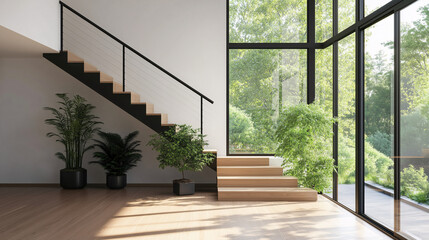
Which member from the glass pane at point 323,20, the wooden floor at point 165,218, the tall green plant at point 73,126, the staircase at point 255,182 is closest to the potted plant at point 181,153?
the wooden floor at point 165,218

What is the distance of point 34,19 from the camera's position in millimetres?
5781

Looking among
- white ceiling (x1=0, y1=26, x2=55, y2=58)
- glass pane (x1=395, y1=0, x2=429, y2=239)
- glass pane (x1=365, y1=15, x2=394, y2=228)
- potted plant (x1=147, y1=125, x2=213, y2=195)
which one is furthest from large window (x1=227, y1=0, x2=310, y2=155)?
white ceiling (x1=0, y1=26, x2=55, y2=58)

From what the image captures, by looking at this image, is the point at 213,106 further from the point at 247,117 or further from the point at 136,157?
the point at 136,157

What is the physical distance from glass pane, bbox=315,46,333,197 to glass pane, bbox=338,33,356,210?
418 millimetres

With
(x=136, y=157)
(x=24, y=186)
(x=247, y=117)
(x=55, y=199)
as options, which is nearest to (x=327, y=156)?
(x=247, y=117)

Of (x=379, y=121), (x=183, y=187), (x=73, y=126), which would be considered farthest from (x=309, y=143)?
(x=73, y=126)

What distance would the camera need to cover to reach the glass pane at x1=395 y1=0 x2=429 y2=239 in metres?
3.98

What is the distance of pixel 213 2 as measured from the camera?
797cm

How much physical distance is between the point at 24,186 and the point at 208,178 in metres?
3.95

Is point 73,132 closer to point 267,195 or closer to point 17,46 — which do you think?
point 17,46

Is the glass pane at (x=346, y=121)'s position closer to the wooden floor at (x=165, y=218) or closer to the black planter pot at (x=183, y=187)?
the wooden floor at (x=165, y=218)

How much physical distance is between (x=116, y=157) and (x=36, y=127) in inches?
79.6

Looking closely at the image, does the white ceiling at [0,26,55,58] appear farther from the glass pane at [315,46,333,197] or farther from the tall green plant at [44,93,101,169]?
the glass pane at [315,46,333,197]

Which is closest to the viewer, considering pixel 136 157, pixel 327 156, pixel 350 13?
pixel 350 13
